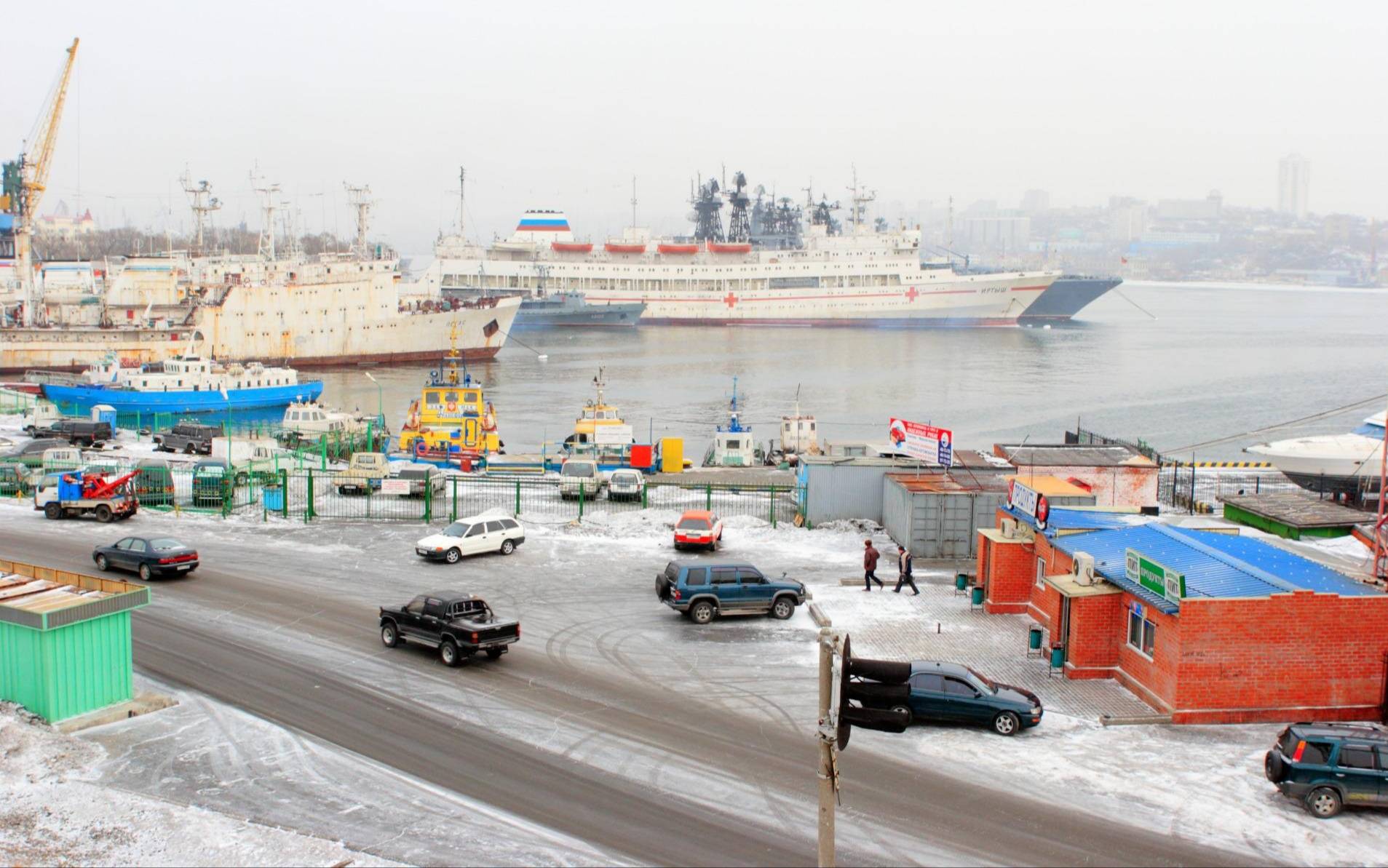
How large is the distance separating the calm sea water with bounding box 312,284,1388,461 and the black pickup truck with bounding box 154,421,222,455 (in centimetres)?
1061

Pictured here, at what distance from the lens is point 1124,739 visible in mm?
10086

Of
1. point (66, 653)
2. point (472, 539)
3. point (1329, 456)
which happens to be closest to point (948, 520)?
point (472, 539)

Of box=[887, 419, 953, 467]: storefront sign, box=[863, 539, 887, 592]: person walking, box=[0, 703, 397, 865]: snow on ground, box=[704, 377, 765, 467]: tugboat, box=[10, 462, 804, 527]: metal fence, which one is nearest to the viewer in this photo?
box=[0, 703, 397, 865]: snow on ground

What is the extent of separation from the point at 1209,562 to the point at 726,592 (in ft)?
16.9

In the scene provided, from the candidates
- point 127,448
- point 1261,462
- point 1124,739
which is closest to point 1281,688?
point 1124,739

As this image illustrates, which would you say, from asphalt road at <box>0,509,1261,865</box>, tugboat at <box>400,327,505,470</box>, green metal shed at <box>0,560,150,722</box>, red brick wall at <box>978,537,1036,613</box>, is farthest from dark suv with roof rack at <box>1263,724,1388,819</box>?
tugboat at <box>400,327,505,470</box>

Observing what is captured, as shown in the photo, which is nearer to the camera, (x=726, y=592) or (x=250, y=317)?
(x=726, y=592)

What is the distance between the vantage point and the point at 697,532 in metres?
17.1

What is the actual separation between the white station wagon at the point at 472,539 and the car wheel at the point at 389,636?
4.04 metres

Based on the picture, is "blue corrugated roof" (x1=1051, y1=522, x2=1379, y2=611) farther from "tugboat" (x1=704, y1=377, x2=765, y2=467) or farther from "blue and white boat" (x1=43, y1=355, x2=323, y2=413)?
"blue and white boat" (x1=43, y1=355, x2=323, y2=413)

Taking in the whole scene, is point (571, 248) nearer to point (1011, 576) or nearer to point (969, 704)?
point (1011, 576)

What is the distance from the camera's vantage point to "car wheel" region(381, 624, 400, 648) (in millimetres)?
12242

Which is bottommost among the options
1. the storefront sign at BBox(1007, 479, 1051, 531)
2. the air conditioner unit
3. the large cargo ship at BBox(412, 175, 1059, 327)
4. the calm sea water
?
the calm sea water

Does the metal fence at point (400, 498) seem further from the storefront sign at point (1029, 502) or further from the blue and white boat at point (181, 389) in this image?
the blue and white boat at point (181, 389)
